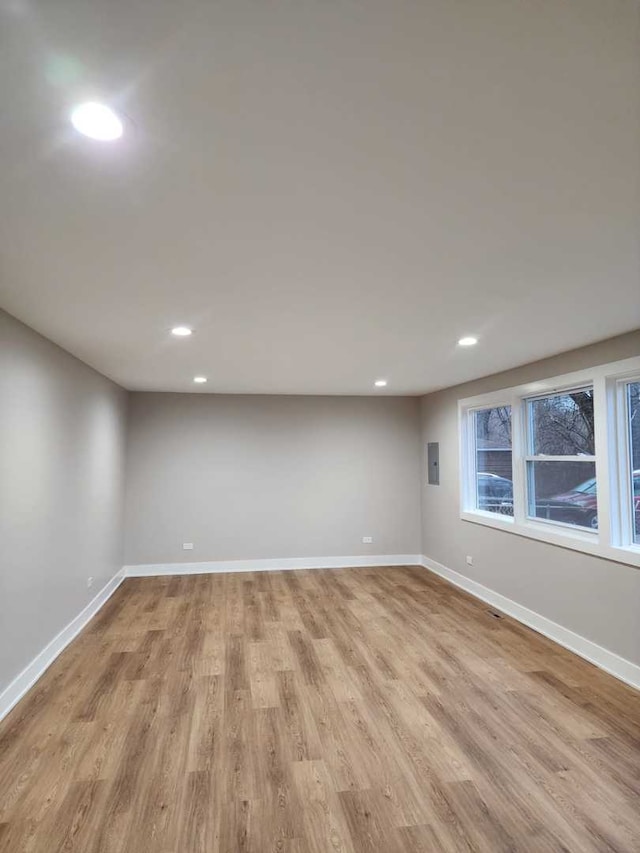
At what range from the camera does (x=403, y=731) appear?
2564 millimetres

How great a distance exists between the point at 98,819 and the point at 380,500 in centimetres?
491

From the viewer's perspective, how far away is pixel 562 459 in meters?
3.94

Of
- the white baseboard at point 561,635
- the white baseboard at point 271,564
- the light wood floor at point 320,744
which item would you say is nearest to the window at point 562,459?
the white baseboard at point 561,635

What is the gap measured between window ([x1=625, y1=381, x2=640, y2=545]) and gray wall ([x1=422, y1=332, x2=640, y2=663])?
277mm

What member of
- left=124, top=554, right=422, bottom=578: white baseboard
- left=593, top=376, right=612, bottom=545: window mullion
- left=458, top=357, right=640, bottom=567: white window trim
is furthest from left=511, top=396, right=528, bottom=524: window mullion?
left=124, top=554, right=422, bottom=578: white baseboard

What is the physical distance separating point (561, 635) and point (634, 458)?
1544 millimetres

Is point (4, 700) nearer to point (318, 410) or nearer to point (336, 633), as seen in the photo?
point (336, 633)

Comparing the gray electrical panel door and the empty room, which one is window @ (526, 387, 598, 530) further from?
the gray electrical panel door

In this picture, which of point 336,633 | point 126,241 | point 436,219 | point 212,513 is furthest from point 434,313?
point 212,513

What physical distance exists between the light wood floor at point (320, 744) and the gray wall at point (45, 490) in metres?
0.44

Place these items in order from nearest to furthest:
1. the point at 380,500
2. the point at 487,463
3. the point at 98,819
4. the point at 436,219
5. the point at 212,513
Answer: the point at 436,219 < the point at 98,819 < the point at 487,463 < the point at 212,513 < the point at 380,500

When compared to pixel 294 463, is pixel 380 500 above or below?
below

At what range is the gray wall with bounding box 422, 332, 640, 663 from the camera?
3.19 m

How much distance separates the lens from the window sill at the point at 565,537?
3.17m
